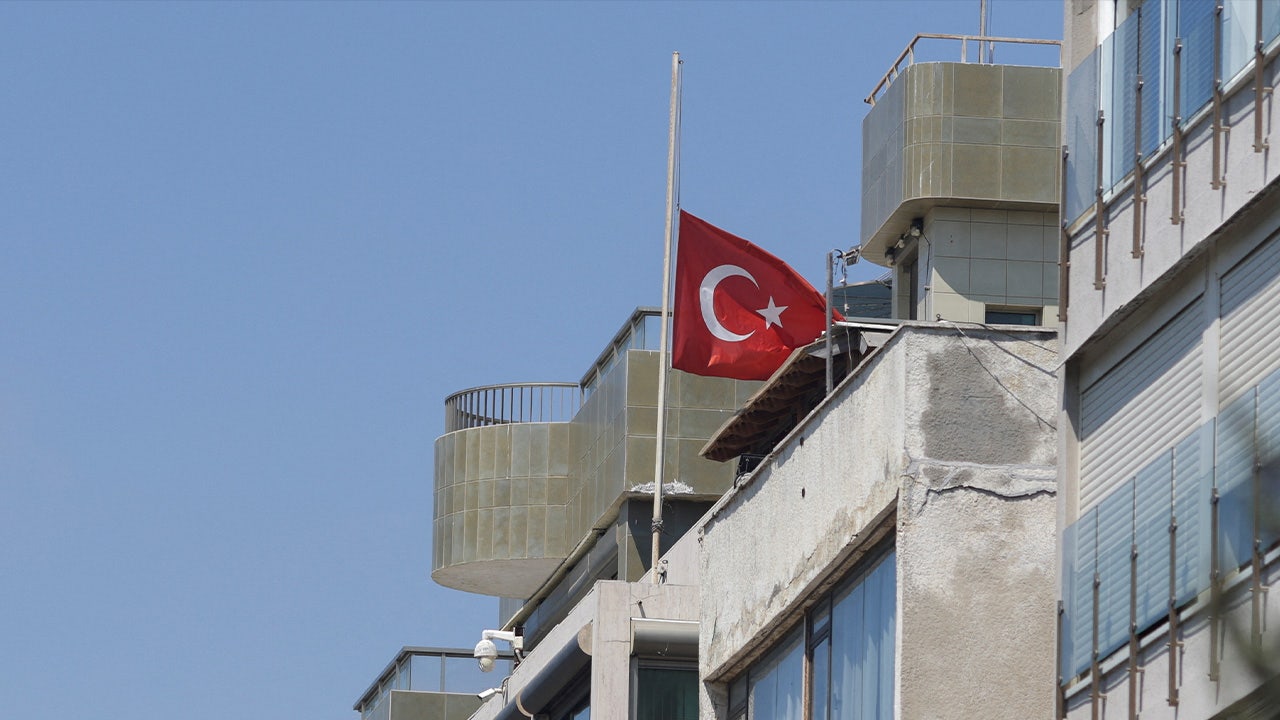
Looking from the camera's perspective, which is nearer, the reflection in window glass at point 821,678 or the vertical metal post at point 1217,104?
the vertical metal post at point 1217,104

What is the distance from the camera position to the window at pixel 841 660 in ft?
49.8

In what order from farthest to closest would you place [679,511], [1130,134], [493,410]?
[493,410] < [679,511] < [1130,134]

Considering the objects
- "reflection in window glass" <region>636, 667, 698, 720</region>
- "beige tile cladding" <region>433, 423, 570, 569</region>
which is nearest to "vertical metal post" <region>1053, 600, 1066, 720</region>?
"reflection in window glass" <region>636, 667, 698, 720</region>

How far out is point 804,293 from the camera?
22.4 meters

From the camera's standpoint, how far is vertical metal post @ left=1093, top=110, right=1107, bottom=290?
44.4ft

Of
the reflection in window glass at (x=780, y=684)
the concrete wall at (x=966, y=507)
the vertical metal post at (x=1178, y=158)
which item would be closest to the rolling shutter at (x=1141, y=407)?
the vertical metal post at (x=1178, y=158)

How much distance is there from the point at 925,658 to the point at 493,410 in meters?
24.6

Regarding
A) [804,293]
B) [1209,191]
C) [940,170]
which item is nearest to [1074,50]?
[1209,191]

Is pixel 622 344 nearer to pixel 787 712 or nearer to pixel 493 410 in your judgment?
pixel 493 410

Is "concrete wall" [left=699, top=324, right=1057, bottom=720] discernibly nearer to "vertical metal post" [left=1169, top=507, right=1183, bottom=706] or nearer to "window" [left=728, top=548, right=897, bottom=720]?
"window" [left=728, top=548, right=897, bottom=720]

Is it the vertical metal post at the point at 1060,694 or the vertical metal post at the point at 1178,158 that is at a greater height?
the vertical metal post at the point at 1178,158

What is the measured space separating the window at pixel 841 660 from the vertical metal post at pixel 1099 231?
8.21 feet

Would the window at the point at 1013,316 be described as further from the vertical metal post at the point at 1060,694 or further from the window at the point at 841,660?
the vertical metal post at the point at 1060,694

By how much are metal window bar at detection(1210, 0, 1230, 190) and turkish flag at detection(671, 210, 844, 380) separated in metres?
9.93
